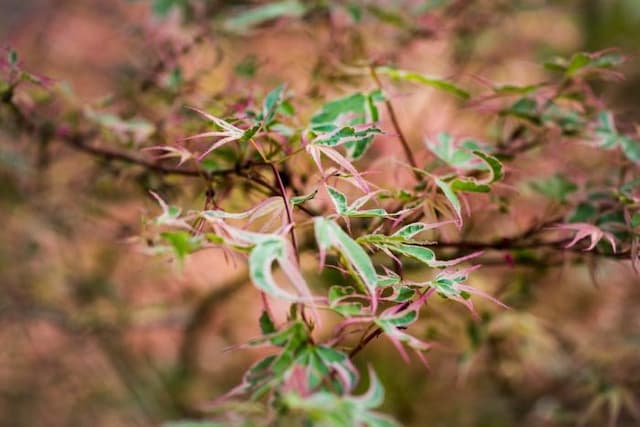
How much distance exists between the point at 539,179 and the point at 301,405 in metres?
0.61

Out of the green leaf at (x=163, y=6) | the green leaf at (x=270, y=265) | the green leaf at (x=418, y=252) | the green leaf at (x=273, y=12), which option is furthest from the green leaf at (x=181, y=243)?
the green leaf at (x=163, y=6)

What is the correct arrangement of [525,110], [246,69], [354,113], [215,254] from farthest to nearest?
[215,254], [246,69], [525,110], [354,113]

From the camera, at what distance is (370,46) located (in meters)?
1.30

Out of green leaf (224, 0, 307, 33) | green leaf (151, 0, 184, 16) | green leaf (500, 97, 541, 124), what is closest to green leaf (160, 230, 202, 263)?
green leaf (500, 97, 541, 124)

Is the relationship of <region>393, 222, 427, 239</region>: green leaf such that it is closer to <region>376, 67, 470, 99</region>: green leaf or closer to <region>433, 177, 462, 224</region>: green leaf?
<region>433, 177, 462, 224</region>: green leaf

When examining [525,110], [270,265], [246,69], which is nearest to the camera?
[270,265]

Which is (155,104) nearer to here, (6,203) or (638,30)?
(6,203)

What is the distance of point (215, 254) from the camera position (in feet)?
6.35

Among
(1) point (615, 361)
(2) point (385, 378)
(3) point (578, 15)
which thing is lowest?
(2) point (385, 378)

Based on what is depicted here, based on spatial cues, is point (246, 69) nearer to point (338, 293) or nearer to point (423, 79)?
point (423, 79)

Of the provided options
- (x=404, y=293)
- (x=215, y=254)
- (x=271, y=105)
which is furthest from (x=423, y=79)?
(x=215, y=254)

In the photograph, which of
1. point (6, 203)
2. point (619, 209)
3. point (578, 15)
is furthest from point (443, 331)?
point (578, 15)

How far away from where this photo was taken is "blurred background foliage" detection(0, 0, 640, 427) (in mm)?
1034

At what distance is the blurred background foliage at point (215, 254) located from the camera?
3.39 feet
